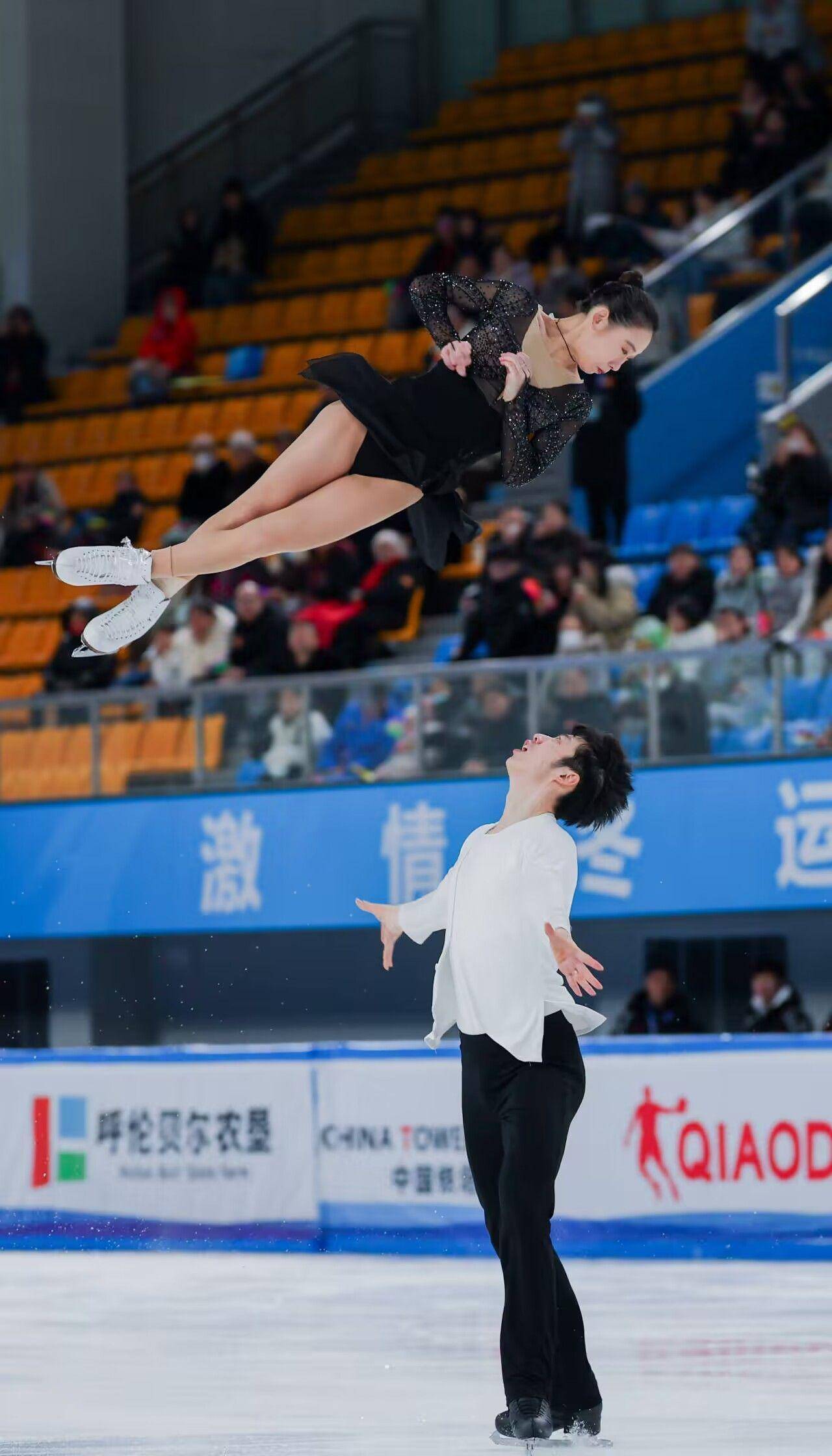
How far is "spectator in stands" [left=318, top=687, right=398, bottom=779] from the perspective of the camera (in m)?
14.4

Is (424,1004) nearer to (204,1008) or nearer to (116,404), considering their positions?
(204,1008)

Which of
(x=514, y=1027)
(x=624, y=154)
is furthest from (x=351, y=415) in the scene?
(x=624, y=154)

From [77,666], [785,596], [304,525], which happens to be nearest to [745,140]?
[785,596]

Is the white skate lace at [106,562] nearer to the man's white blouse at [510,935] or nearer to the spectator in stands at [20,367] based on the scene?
the man's white blouse at [510,935]

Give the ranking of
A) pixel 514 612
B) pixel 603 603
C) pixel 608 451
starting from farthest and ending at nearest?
pixel 608 451, pixel 514 612, pixel 603 603

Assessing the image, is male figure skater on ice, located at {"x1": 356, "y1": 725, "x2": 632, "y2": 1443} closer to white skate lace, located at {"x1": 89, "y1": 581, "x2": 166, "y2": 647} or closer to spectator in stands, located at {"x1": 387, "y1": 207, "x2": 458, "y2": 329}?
white skate lace, located at {"x1": 89, "y1": 581, "x2": 166, "y2": 647}

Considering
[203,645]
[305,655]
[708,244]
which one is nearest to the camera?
[305,655]

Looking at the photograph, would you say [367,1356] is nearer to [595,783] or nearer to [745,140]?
[595,783]

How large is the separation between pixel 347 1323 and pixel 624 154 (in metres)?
14.8

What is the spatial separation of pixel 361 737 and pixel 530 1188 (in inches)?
327

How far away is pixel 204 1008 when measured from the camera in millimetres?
17547

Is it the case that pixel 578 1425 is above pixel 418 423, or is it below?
below

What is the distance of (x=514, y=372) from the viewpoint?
6746 millimetres

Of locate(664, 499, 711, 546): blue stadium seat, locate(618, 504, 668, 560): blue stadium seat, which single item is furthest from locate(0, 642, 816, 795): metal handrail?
locate(664, 499, 711, 546): blue stadium seat
